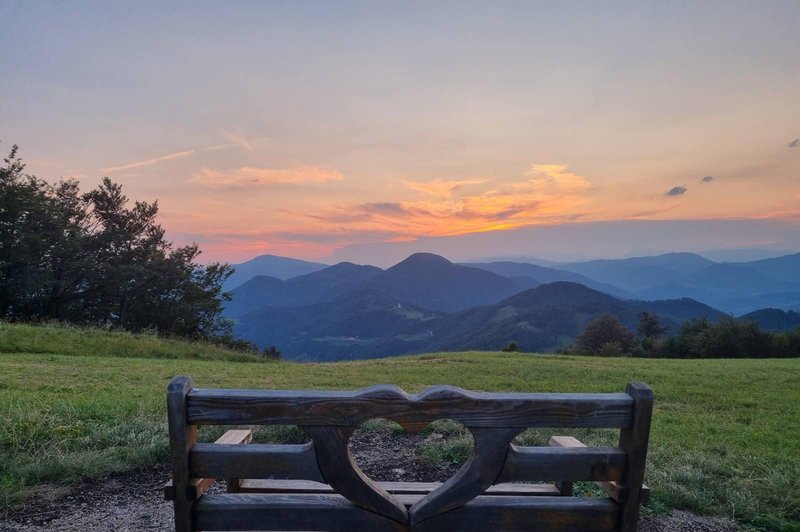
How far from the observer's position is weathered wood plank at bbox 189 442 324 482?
7.39 ft

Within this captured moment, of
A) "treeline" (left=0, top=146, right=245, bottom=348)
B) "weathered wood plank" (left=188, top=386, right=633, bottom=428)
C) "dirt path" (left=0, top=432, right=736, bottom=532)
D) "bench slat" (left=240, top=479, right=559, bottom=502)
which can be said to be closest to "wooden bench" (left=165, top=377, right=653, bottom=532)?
"weathered wood plank" (left=188, top=386, right=633, bottom=428)

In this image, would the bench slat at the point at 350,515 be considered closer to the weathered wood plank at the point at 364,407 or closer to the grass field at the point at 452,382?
the weathered wood plank at the point at 364,407

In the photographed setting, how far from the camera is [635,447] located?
7.64ft

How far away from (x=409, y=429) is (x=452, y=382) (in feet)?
32.5

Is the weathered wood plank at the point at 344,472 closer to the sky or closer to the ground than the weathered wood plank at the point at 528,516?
closer to the sky

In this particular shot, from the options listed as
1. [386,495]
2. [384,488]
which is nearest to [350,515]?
[386,495]

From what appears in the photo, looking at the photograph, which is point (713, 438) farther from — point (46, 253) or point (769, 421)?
point (46, 253)

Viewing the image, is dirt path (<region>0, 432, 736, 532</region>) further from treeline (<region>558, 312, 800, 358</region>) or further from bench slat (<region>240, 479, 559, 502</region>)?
treeline (<region>558, 312, 800, 358</region>)

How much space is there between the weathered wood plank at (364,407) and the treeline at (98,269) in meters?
34.2

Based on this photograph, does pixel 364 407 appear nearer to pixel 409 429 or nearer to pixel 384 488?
pixel 409 429

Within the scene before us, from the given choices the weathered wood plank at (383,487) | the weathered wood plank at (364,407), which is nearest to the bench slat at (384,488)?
the weathered wood plank at (383,487)

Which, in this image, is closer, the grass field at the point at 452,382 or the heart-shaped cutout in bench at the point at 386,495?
the heart-shaped cutout in bench at the point at 386,495

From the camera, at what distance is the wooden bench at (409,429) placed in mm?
2227

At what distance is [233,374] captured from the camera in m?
12.0
